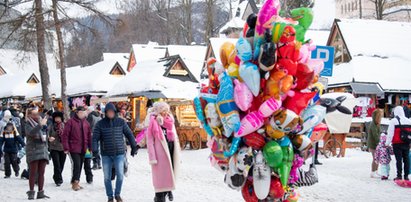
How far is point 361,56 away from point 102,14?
Answer: 558 inches

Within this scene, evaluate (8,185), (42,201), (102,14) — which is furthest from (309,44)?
(102,14)

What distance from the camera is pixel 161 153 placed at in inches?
385

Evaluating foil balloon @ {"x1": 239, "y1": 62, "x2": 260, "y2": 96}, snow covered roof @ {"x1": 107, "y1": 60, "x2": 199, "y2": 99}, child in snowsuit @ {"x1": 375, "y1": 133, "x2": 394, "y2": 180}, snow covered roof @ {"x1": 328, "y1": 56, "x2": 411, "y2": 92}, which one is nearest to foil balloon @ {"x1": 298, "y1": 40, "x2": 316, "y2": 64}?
foil balloon @ {"x1": 239, "y1": 62, "x2": 260, "y2": 96}

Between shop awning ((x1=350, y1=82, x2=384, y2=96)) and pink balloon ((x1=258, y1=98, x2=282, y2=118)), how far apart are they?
71.0 ft

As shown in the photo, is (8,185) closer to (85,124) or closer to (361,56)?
(85,124)

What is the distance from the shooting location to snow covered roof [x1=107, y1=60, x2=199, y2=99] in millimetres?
27156

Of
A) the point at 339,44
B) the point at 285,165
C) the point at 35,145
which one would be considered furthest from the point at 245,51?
the point at 339,44

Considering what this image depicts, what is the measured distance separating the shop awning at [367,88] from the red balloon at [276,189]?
70.2 ft

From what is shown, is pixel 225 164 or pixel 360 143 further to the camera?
pixel 360 143

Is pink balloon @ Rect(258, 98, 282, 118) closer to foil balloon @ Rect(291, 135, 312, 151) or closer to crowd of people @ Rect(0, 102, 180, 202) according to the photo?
foil balloon @ Rect(291, 135, 312, 151)

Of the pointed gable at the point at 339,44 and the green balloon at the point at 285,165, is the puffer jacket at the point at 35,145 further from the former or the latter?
the pointed gable at the point at 339,44

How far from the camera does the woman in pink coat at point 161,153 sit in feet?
31.7

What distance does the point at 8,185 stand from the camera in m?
12.6

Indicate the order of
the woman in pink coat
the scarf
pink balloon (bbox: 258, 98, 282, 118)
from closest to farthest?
pink balloon (bbox: 258, 98, 282, 118) < the woman in pink coat < the scarf
